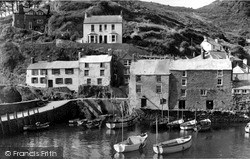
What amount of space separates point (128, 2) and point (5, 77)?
206 ft

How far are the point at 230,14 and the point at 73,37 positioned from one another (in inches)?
4485

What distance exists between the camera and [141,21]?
106312 mm

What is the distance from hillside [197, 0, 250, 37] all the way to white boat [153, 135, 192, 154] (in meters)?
117

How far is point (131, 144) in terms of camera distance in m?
45.7

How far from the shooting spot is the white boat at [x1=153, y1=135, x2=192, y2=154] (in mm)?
43656

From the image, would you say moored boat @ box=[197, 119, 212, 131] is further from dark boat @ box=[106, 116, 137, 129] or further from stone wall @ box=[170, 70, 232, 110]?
dark boat @ box=[106, 116, 137, 129]

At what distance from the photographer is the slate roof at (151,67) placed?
63.4m

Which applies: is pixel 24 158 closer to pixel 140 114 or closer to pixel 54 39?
pixel 140 114

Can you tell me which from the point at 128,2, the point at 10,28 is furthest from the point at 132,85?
the point at 128,2

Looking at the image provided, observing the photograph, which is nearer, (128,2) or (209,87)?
(209,87)

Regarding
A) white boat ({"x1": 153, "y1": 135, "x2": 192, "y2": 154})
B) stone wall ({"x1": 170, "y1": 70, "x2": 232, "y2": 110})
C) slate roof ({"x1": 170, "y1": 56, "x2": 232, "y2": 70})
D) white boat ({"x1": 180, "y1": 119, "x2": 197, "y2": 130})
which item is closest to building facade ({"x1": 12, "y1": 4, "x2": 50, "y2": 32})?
slate roof ({"x1": 170, "y1": 56, "x2": 232, "y2": 70})

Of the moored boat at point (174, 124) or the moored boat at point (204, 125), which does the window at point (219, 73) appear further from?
the moored boat at point (174, 124)

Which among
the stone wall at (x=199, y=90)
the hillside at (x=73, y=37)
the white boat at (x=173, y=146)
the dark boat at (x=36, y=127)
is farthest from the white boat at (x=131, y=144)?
the hillside at (x=73, y=37)

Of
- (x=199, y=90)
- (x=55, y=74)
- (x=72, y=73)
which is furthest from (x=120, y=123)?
(x=55, y=74)
